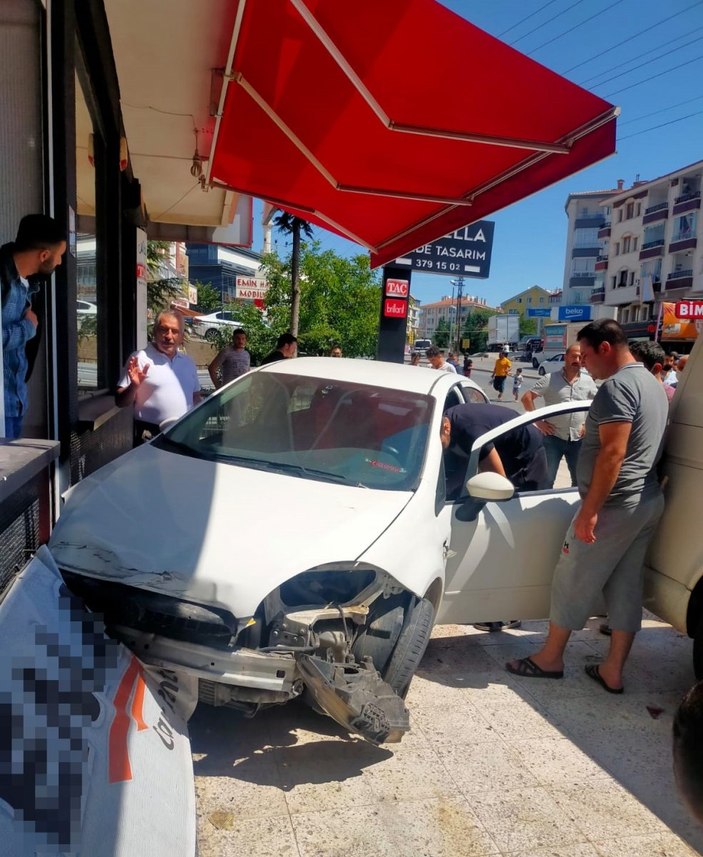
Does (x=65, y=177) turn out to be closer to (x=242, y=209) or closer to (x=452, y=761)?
(x=452, y=761)

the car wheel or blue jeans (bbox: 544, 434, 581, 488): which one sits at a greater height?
blue jeans (bbox: 544, 434, 581, 488)

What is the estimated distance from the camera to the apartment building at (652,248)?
53344 mm

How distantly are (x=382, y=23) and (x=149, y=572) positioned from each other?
3.42 metres

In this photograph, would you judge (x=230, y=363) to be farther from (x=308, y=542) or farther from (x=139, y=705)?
(x=139, y=705)

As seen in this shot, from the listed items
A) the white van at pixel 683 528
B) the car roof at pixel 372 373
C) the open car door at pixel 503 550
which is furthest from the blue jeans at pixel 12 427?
the white van at pixel 683 528

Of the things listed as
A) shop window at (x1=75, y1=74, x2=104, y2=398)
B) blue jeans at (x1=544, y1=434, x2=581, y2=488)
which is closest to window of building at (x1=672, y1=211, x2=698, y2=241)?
blue jeans at (x1=544, y1=434, x2=581, y2=488)

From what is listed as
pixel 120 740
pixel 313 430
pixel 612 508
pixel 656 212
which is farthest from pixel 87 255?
pixel 656 212

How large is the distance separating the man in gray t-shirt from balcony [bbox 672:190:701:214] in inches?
2264

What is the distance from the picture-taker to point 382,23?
160 inches

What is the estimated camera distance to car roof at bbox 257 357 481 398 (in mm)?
4281

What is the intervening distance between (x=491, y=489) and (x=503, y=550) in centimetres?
52

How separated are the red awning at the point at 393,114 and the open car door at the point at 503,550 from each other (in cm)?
224

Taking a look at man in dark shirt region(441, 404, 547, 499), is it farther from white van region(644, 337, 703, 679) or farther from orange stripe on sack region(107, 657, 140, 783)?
orange stripe on sack region(107, 657, 140, 783)

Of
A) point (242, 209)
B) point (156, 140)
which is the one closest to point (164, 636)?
point (156, 140)
